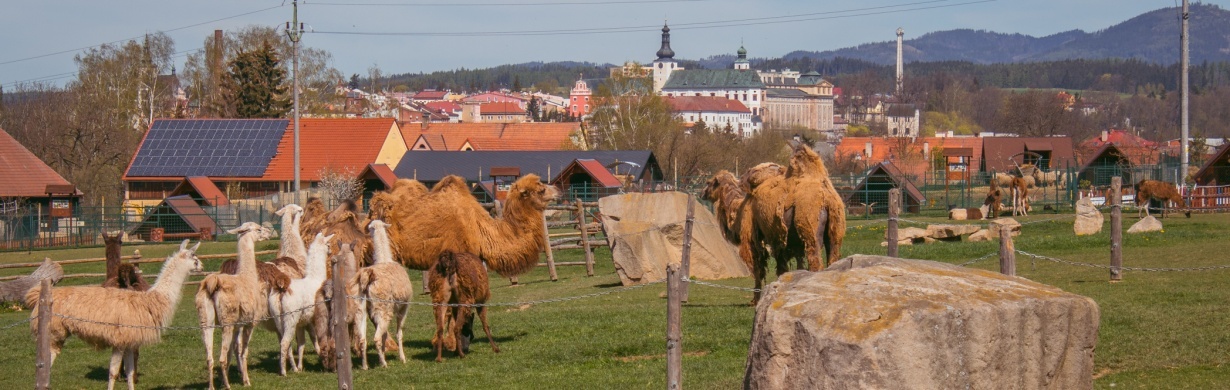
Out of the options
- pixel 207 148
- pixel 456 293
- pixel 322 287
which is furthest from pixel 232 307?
pixel 207 148

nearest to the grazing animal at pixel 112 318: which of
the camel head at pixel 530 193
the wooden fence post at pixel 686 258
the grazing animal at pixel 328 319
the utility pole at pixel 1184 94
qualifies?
the grazing animal at pixel 328 319

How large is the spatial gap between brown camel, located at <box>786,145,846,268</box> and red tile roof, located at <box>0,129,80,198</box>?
139 feet

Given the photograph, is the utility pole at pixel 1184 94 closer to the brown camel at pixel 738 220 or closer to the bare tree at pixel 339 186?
the brown camel at pixel 738 220

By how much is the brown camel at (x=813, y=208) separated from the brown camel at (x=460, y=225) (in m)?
3.28

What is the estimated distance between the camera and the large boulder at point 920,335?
7305 millimetres

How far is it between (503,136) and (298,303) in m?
74.2

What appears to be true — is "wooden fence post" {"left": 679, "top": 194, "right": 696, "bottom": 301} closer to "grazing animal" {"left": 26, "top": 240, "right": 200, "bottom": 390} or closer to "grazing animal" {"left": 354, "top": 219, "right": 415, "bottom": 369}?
"grazing animal" {"left": 354, "top": 219, "right": 415, "bottom": 369}

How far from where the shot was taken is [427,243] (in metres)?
15.6

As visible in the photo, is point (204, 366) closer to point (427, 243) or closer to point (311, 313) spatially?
point (311, 313)

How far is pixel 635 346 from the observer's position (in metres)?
13.1

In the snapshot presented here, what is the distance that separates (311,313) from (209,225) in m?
33.0

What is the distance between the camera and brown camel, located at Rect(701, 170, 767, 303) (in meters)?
15.7

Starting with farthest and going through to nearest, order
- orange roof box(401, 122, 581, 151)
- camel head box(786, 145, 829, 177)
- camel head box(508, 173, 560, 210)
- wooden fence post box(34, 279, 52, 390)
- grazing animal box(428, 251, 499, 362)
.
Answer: orange roof box(401, 122, 581, 151), camel head box(508, 173, 560, 210), camel head box(786, 145, 829, 177), grazing animal box(428, 251, 499, 362), wooden fence post box(34, 279, 52, 390)

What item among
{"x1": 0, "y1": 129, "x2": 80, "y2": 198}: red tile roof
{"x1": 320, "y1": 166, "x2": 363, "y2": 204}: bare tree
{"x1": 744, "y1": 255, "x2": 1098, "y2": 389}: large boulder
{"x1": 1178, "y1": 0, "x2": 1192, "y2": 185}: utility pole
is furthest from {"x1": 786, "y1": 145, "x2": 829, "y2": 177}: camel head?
{"x1": 0, "y1": 129, "x2": 80, "y2": 198}: red tile roof
